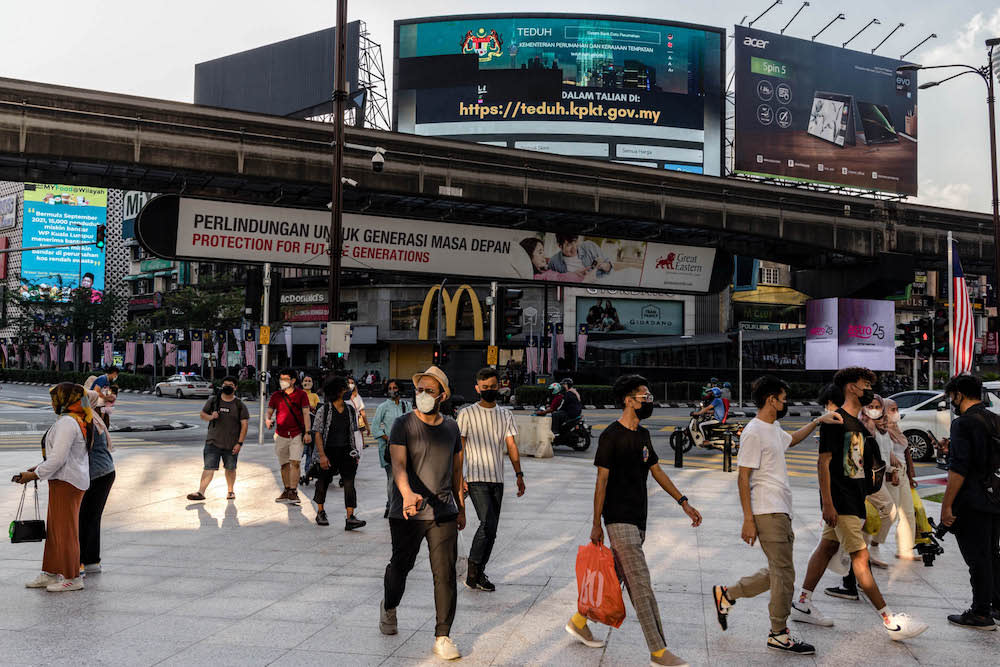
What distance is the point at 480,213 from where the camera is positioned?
25.6 meters

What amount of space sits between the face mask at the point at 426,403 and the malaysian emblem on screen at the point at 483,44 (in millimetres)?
57514

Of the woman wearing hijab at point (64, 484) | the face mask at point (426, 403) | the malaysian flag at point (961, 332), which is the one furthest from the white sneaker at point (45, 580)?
the malaysian flag at point (961, 332)

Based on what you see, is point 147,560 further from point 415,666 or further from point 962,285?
point 962,285

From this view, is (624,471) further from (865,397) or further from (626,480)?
(865,397)

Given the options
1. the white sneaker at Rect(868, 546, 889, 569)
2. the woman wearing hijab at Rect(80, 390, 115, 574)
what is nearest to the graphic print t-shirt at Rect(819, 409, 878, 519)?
the white sneaker at Rect(868, 546, 889, 569)

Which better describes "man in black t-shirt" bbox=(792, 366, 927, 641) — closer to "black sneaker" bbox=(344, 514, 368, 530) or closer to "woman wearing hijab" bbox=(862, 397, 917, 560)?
"woman wearing hijab" bbox=(862, 397, 917, 560)

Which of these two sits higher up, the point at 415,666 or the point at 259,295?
the point at 259,295

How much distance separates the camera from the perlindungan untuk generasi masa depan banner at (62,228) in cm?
11094

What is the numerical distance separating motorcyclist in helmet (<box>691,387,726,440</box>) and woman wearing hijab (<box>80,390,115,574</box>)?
1474cm

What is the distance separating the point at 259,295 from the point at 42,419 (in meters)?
15.1

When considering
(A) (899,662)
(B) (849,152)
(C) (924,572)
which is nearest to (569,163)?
(C) (924,572)

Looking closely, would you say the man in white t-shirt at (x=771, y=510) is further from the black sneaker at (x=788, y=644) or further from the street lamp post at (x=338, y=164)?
the street lamp post at (x=338, y=164)

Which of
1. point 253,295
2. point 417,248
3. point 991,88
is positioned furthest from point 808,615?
point 991,88

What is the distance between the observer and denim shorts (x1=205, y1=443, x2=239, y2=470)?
11.8 m
